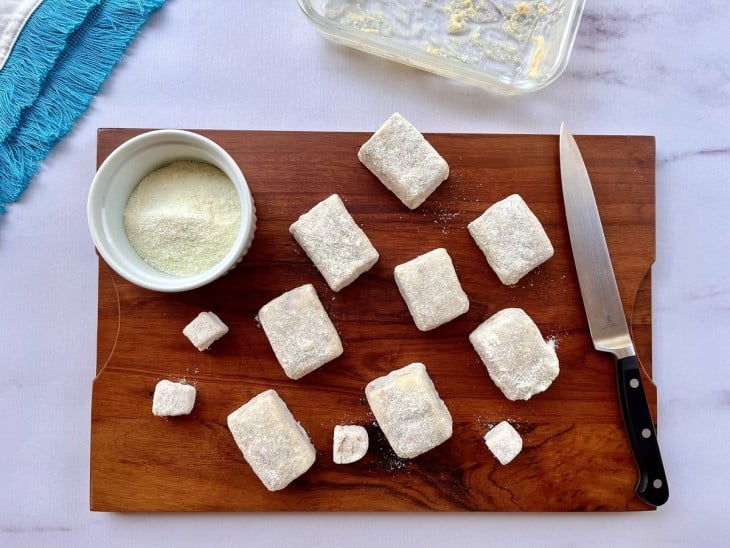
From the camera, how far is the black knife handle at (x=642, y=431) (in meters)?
1.53

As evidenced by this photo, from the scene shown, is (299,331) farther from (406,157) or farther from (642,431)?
(642,431)

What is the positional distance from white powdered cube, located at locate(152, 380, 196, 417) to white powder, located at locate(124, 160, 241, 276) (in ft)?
1.02

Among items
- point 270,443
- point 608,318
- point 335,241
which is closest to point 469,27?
point 335,241

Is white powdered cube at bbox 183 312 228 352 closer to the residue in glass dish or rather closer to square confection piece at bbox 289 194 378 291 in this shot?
square confection piece at bbox 289 194 378 291

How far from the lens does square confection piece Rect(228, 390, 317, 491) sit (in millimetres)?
1448

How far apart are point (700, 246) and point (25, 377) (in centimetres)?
196

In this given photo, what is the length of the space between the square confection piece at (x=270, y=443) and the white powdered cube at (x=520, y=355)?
0.53 metres

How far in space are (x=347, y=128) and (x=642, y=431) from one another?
3.70 ft

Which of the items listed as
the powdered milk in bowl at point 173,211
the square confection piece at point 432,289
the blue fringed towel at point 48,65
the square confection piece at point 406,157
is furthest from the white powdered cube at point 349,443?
the blue fringed towel at point 48,65

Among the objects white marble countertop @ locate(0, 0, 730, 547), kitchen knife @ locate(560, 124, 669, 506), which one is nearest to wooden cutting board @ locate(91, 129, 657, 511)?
kitchen knife @ locate(560, 124, 669, 506)

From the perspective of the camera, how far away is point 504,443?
1.50m

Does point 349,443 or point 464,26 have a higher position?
point 464,26

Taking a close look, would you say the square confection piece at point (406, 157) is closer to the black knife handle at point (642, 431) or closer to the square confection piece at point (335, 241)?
the square confection piece at point (335, 241)

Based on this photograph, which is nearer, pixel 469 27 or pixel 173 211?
pixel 173 211
